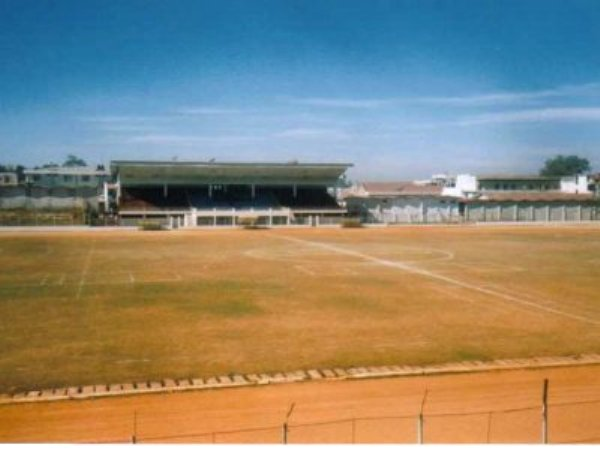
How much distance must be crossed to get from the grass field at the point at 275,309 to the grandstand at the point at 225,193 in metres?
27.9

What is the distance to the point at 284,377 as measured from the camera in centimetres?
1465

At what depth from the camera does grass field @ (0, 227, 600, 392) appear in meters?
16.4

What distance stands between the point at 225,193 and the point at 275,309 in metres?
58.6

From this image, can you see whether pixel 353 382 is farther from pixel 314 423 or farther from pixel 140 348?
pixel 140 348

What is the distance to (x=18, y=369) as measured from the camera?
50.5 ft

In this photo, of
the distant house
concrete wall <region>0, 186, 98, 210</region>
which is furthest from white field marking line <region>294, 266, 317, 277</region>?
the distant house

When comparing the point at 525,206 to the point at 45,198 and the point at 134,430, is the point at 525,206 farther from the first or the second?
the point at 134,430

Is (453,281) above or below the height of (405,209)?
below

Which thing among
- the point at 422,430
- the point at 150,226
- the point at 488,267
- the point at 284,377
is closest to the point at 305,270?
the point at 488,267

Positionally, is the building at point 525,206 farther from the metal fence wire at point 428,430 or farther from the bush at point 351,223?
the metal fence wire at point 428,430

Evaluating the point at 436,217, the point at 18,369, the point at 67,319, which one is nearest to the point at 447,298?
the point at 67,319

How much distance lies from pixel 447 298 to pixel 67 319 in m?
14.1

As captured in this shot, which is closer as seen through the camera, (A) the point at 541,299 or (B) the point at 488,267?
(A) the point at 541,299

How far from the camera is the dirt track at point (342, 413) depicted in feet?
35.5
